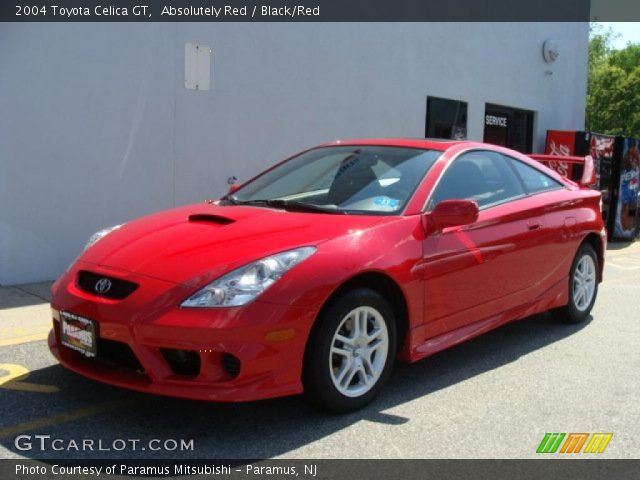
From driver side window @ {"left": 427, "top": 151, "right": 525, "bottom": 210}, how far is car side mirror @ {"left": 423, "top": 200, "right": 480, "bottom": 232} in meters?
0.13

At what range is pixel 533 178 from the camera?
17.3 ft

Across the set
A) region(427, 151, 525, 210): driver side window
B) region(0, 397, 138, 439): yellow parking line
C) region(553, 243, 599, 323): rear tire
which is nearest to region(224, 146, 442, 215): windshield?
region(427, 151, 525, 210): driver side window

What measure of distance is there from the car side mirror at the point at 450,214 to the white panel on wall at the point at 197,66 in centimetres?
462

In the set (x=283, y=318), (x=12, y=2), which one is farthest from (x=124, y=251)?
(x=12, y=2)

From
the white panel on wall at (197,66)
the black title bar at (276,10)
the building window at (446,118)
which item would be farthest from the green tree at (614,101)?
the white panel on wall at (197,66)

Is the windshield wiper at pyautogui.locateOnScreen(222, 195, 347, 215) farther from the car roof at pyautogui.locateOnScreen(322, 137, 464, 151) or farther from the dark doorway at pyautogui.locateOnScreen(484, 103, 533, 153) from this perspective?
the dark doorway at pyautogui.locateOnScreen(484, 103, 533, 153)

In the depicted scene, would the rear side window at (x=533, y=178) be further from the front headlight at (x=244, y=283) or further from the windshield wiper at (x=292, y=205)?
the front headlight at (x=244, y=283)

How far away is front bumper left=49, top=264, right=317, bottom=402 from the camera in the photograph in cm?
312

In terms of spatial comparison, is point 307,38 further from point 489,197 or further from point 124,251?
point 124,251

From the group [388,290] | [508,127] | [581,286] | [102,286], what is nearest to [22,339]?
[102,286]

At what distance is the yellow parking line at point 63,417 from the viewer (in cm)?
334

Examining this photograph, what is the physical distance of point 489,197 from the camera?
4.68m

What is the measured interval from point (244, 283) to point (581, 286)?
11.7 feet

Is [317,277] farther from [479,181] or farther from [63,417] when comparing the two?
[479,181]
